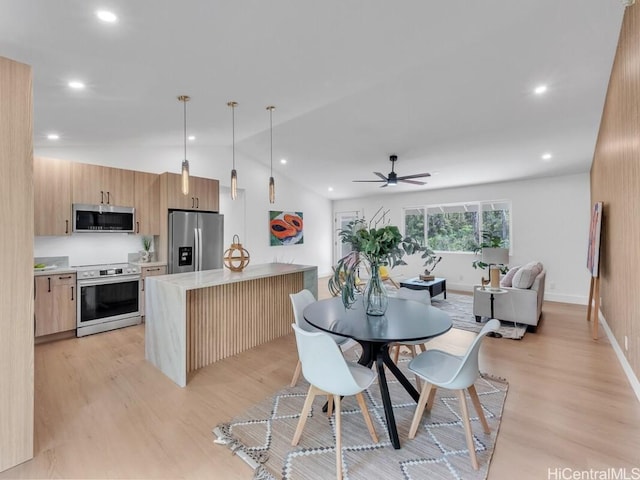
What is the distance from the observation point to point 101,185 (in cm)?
406

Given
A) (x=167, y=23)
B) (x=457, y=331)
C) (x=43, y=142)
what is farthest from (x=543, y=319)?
(x=43, y=142)

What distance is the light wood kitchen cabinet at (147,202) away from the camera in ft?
14.6

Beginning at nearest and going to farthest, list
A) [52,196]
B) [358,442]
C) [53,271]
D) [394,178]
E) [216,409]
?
[358,442]
[216,409]
[53,271]
[52,196]
[394,178]

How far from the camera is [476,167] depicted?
18.3 feet

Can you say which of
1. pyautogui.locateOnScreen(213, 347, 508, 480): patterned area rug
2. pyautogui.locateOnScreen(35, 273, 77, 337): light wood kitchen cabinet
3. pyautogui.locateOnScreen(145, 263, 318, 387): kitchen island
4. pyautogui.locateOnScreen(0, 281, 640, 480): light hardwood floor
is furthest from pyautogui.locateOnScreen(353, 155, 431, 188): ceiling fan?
pyautogui.locateOnScreen(35, 273, 77, 337): light wood kitchen cabinet

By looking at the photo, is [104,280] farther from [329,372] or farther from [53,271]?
[329,372]

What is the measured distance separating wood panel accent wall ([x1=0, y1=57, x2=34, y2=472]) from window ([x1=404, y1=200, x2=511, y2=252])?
21.3 ft

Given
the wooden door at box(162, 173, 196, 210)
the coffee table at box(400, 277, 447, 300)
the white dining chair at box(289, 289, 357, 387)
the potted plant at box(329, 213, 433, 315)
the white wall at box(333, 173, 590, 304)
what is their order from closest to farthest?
the potted plant at box(329, 213, 433, 315)
the white dining chair at box(289, 289, 357, 387)
the wooden door at box(162, 173, 196, 210)
the coffee table at box(400, 277, 447, 300)
the white wall at box(333, 173, 590, 304)

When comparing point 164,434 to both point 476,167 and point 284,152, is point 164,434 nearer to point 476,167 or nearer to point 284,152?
point 284,152

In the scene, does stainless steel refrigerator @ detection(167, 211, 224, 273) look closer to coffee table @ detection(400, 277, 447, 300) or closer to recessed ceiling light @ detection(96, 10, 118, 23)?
recessed ceiling light @ detection(96, 10, 118, 23)

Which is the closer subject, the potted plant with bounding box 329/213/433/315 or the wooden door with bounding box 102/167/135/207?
the potted plant with bounding box 329/213/433/315

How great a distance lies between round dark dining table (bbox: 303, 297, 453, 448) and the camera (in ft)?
5.83

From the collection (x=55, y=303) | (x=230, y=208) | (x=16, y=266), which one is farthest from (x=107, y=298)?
(x=230, y=208)

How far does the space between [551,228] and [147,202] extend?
7296mm
